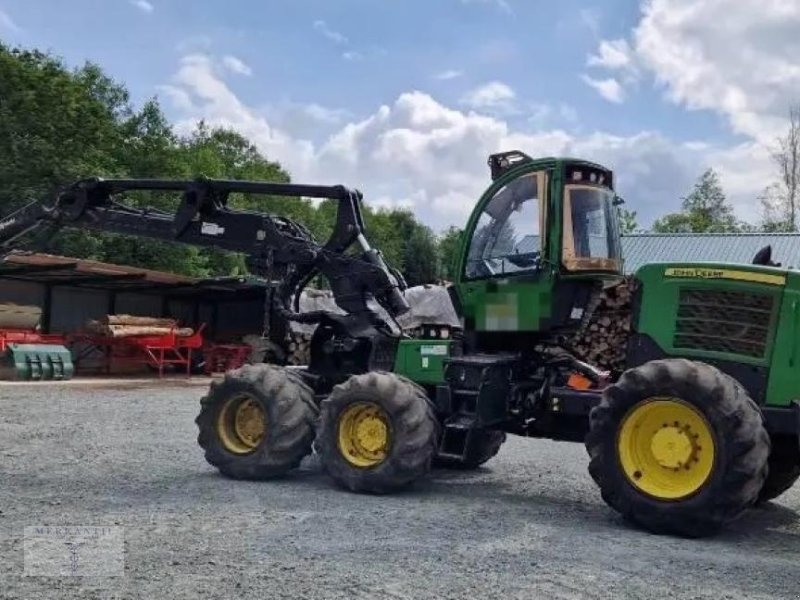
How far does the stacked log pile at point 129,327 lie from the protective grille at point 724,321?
18494 mm

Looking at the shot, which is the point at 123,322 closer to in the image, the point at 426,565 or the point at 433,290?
the point at 433,290

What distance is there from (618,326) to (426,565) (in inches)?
424

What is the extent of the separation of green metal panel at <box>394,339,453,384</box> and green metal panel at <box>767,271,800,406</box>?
2.96 meters

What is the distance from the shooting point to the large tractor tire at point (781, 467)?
7125 millimetres

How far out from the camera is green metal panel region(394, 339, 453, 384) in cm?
859

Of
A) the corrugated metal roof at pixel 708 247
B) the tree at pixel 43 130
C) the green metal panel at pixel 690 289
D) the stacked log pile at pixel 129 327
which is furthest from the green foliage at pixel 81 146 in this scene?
the green metal panel at pixel 690 289

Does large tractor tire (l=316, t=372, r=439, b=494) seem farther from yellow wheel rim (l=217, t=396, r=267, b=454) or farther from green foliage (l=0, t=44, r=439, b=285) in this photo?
green foliage (l=0, t=44, r=439, b=285)

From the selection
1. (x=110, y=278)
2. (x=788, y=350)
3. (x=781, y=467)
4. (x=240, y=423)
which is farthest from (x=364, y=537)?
(x=110, y=278)

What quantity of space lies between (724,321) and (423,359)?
2.85 m

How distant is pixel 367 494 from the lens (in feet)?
26.4

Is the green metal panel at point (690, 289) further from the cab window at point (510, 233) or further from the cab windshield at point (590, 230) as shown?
the cab window at point (510, 233)

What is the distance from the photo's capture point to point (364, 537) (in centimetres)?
627

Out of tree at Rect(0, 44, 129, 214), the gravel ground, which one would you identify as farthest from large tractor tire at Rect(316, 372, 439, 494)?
tree at Rect(0, 44, 129, 214)

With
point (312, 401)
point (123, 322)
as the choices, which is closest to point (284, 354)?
point (123, 322)
